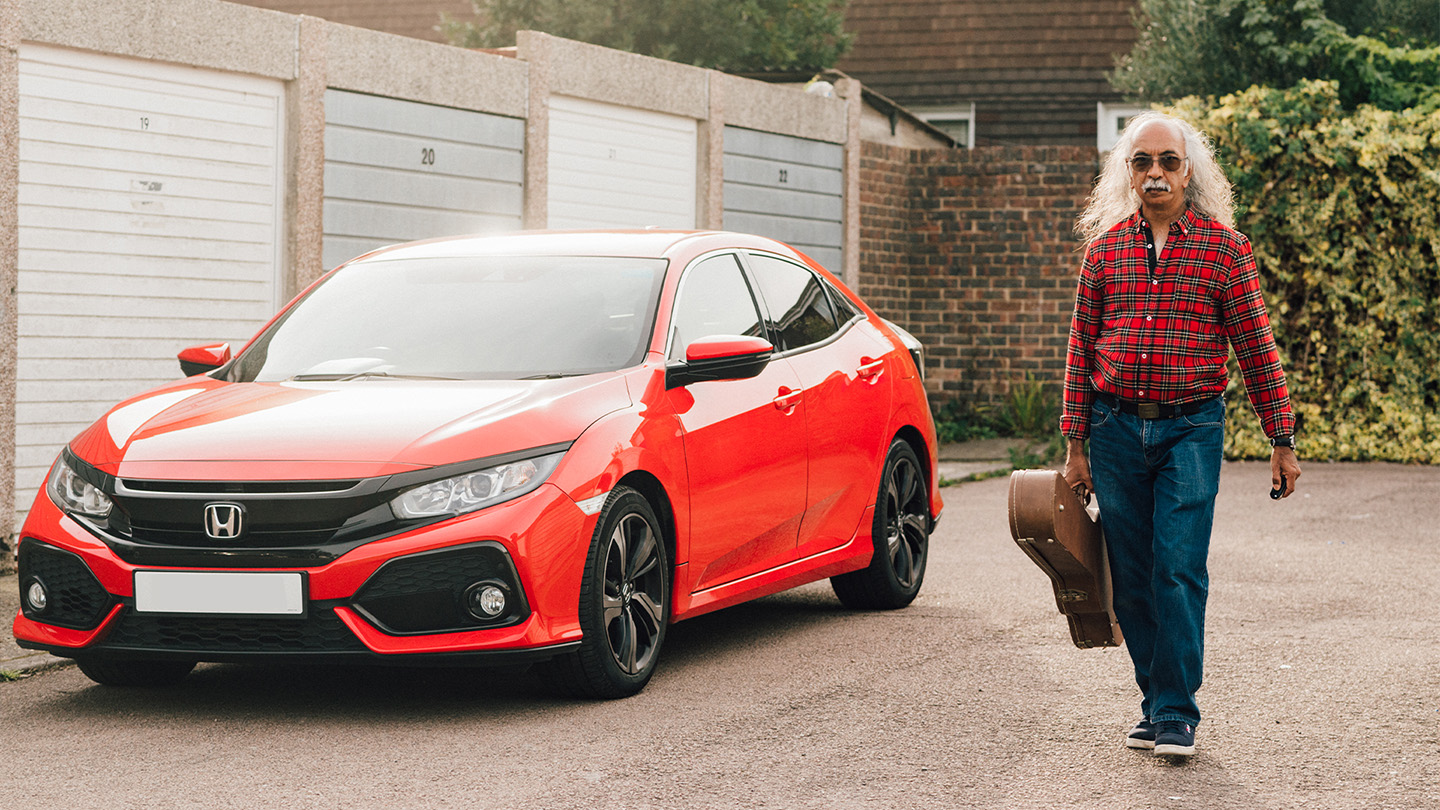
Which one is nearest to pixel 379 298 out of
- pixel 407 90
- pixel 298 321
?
pixel 298 321

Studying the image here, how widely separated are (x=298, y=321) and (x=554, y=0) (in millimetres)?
15503

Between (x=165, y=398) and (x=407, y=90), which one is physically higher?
(x=407, y=90)

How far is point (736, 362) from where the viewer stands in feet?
21.5

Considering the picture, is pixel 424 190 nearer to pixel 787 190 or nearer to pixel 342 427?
pixel 787 190

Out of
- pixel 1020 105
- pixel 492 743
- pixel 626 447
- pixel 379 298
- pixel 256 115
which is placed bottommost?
pixel 492 743

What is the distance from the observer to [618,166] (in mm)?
14484

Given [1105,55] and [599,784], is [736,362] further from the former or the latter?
[1105,55]

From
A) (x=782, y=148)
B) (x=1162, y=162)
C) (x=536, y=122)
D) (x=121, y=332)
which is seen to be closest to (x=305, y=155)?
(x=121, y=332)

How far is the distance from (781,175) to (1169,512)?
1132 centimetres

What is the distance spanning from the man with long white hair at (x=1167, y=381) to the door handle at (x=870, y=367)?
7.66ft

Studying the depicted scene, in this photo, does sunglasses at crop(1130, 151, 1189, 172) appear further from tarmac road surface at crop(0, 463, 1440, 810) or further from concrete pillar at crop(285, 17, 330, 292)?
concrete pillar at crop(285, 17, 330, 292)

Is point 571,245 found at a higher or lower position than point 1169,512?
higher

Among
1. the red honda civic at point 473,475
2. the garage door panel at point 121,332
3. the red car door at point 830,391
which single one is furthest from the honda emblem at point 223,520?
the garage door panel at point 121,332

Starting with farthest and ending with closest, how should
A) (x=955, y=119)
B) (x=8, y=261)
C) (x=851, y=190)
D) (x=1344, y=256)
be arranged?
1. (x=955, y=119)
2. (x=851, y=190)
3. (x=1344, y=256)
4. (x=8, y=261)
